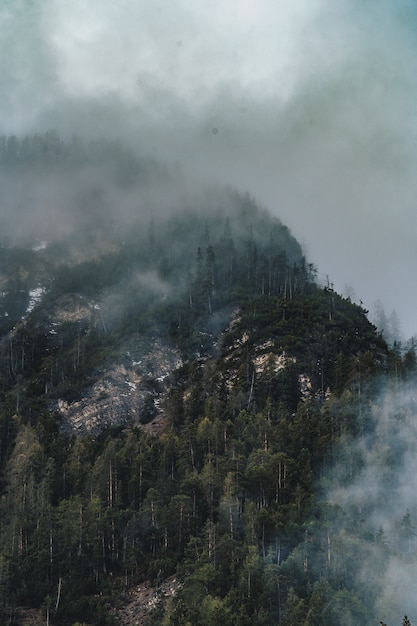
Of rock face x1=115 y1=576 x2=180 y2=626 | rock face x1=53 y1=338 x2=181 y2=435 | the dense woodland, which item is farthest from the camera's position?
rock face x1=53 y1=338 x2=181 y2=435

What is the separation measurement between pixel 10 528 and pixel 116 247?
10123cm

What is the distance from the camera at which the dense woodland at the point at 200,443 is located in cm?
8131

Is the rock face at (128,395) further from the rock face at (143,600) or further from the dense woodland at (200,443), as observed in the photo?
the rock face at (143,600)

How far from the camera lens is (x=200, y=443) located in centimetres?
11019

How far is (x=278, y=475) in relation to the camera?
9681 centimetres

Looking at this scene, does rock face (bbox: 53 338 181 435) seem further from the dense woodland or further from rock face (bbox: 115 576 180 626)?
rock face (bbox: 115 576 180 626)

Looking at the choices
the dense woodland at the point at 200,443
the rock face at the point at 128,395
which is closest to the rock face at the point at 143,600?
the dense woodland at the point at 200,443

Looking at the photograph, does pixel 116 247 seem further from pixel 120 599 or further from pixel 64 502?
pixel 120 599

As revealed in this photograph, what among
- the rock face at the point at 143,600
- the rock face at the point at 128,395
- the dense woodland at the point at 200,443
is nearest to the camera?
the dense woodland at the point at 200,443

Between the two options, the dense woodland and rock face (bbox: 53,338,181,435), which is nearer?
the dense woodland

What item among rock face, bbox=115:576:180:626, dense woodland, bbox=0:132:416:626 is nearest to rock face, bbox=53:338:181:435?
dense woodland, bbox=0:132:416:626

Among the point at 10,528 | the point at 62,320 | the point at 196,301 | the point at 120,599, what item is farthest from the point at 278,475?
the point at 62,320

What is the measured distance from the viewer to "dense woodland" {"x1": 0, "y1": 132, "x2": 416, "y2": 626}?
81.3 m

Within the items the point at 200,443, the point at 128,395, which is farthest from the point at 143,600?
the point at 128,395
